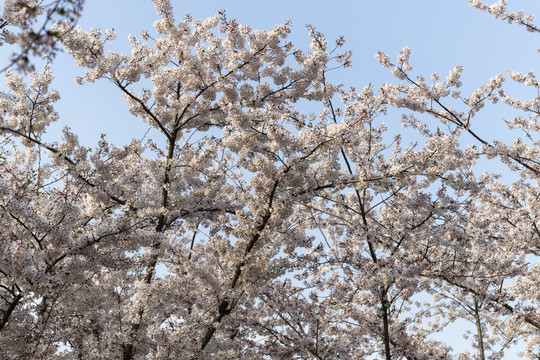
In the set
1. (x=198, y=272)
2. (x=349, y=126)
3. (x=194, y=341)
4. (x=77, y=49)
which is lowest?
(x=194, y=341)

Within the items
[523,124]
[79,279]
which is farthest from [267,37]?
[523,124]

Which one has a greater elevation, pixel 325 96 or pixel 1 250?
pixel 325 96

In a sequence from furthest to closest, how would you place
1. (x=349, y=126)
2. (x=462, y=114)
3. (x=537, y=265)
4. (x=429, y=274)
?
(x=537, y=265), (x=462, y=114), (x=429, y=274), (x=349, y=126)

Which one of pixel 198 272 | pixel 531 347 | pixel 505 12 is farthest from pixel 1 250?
pixel 531 347

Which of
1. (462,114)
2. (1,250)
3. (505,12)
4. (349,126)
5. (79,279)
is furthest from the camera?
(505,12)

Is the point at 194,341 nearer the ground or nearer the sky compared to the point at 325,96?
nearer the ground

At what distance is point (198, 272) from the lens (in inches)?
353

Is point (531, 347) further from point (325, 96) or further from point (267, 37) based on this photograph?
point (267, 37)

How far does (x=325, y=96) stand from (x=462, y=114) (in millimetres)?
4699

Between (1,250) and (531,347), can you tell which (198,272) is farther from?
(531,347)

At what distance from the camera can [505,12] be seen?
13336 mm

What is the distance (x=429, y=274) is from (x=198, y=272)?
18.0ft

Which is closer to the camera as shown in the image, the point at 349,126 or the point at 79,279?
the point at 79,279

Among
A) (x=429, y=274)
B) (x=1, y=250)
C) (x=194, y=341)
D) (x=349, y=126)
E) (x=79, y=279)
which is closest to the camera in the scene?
(x=1, y=250)
